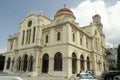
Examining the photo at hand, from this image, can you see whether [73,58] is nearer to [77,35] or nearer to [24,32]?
[77,35]

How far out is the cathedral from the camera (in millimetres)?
24000

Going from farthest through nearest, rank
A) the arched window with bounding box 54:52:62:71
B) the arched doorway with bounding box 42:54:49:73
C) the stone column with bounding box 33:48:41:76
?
the arched doorway with bounding box 42:54:49:73
the stone column with bounding box 33:48:41:76
the arched window with bounding box 54:52:62:71

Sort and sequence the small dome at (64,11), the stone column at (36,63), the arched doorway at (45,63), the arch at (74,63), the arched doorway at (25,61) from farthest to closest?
the small dome at (64,11) → the arched doorway at (25,61) → the arched doorway at (45,63) → the stone column at (36,63) → the arch at (74,63)

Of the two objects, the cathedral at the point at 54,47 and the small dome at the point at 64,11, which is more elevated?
the small dome at the point at 64,11

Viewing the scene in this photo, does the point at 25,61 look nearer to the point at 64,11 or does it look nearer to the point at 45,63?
the point at 45,63

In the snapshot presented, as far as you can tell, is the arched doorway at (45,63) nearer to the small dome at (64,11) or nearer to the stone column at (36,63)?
the stone column at (36,63)

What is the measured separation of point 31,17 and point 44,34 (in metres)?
6.23

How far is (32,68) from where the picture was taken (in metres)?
26.9

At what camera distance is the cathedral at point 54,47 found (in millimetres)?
24000

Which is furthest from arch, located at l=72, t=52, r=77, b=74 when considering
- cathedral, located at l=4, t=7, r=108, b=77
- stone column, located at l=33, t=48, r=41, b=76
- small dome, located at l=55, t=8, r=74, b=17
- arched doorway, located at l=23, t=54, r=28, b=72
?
small dome, located at l=55, t=8, r=74, b=17

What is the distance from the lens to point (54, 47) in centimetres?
2516

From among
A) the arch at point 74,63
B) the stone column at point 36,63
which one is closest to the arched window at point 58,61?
the arch at point 74,63


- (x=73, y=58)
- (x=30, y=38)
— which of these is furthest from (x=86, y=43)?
(x=30, y=38)

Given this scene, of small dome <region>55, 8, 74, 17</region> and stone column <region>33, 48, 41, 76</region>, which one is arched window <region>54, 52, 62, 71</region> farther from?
small dome <region>55, 8, 74, 17</region>
